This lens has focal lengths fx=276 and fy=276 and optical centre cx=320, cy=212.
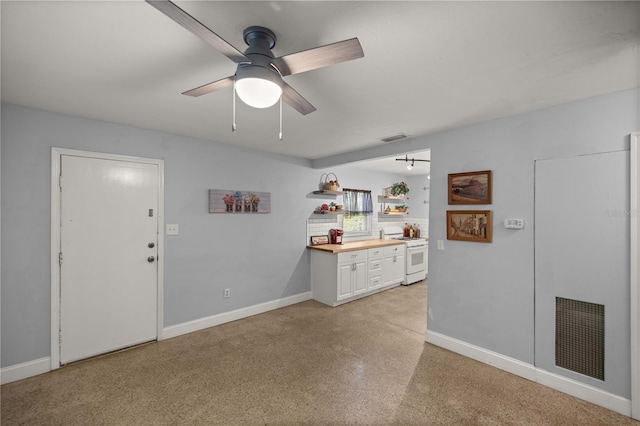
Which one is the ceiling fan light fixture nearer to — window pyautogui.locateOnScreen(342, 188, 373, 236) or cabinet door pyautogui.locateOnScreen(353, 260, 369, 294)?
cabinet door pyautogui.locateOnScreen(353, 260, 369, 294)

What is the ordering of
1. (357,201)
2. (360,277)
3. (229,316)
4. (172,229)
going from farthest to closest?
(357,201), (360,277), (229,316), (172,229)

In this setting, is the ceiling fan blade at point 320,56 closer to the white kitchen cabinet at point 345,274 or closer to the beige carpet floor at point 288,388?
the beige carpet floor at point 288,388

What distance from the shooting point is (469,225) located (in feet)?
9.36

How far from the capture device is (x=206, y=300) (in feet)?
11.7

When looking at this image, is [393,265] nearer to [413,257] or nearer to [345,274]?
[413,257]

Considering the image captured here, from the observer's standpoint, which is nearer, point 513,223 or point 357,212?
point 513,223

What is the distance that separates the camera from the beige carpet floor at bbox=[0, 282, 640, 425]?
2.00 meters

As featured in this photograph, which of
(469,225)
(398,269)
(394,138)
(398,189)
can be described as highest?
(394,138)

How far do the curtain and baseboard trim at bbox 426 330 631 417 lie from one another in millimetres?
2810

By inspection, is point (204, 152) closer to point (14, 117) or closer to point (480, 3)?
point (14, 117)

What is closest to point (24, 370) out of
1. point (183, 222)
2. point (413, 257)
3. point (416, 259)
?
point (183, 222)

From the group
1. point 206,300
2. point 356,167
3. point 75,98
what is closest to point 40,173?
point 75,98

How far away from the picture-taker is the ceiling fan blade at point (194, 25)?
0.94 metres

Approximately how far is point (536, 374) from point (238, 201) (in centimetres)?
371
